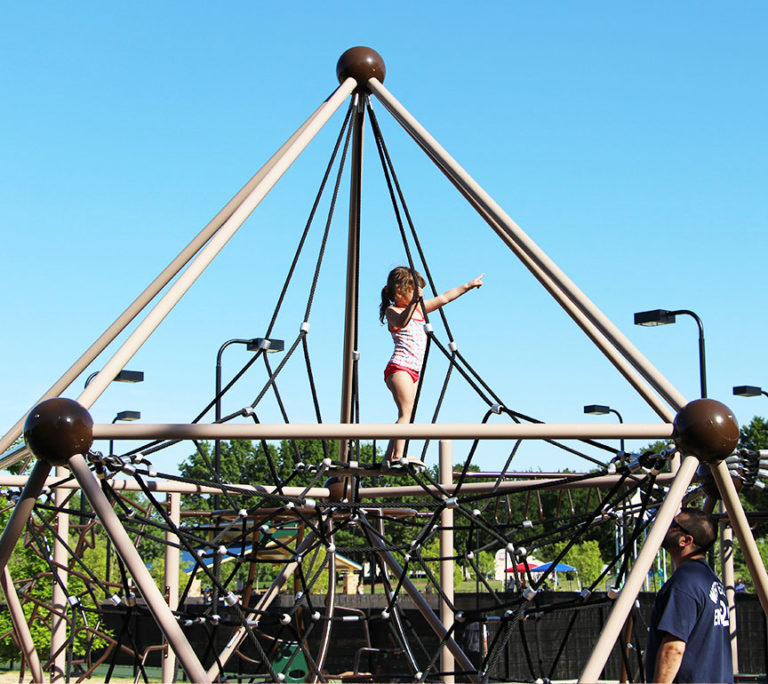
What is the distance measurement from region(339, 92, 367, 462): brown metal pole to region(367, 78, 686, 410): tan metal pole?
10.5 inches

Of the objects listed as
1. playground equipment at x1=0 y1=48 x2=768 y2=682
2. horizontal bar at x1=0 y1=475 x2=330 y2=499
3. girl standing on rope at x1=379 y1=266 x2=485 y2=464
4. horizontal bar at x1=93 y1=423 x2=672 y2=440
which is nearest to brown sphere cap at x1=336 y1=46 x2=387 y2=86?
playground equipment at x1=0 y1=48 x2=768 y2=682

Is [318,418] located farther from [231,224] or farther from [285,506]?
[231,224]

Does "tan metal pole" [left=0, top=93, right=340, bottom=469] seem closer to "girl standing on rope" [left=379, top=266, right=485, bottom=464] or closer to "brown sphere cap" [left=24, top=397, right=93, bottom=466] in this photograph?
"brown sphere cap" [left=24, top=397, right=93, bottom=466]

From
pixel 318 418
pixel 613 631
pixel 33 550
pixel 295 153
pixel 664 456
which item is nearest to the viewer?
pixel 613 631

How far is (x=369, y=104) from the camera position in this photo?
5113mm

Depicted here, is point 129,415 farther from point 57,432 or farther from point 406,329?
point 57,432

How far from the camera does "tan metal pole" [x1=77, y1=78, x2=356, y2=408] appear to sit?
3.57m

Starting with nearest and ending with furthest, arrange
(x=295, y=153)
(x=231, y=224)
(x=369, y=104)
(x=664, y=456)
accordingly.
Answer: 1. (x=664, y=456)
2. (x=231, y=224)
3. (x=295, y=153)
4. (x=369, y=104)

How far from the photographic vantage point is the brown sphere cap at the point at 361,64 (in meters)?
4.93

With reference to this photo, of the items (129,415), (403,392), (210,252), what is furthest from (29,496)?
(129,415)

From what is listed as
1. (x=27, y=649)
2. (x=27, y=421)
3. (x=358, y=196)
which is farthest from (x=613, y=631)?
(x=27, y=649)

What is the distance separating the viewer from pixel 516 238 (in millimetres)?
4332

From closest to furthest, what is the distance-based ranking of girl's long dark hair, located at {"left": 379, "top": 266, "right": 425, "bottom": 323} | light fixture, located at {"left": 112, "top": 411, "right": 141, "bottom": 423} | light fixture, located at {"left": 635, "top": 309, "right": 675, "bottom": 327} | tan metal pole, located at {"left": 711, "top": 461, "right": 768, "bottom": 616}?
tan metal pole, located at {"left": 711, "top": 461, "right": 768, "bottom": 616}, girl's long dark hair, located at {"left": 379, "top": 266, "right": 425, "bottom": 323}, light fixture, located at {"left": 635, "top": 309, "right": 675, "bottom": 327}, light fixture, located at {"left": 112, "top": 411, "right": 141, "bottom": 423}

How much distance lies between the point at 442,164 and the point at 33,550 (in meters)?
8.81
